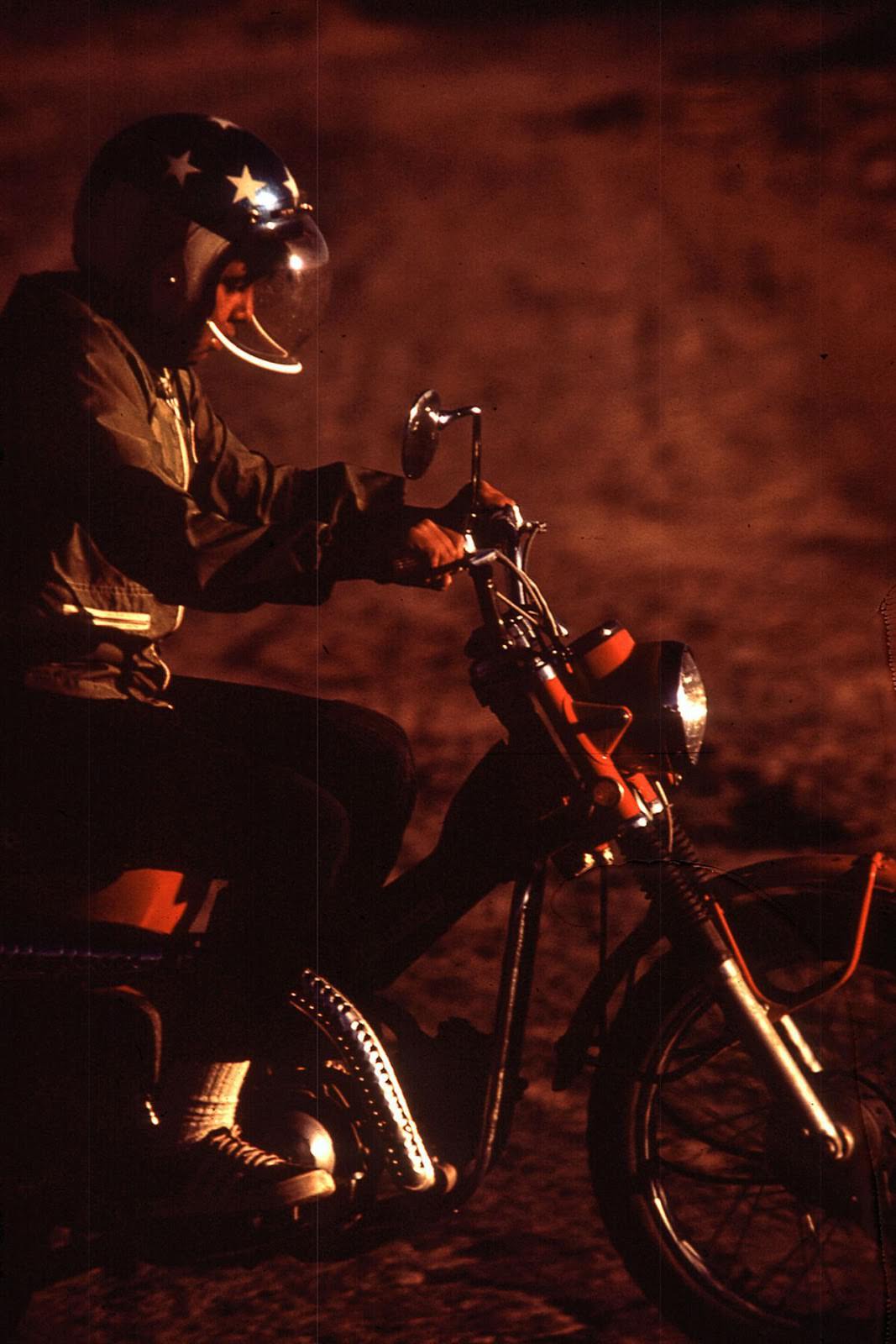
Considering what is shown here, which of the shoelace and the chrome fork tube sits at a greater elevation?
the chrome fork tube

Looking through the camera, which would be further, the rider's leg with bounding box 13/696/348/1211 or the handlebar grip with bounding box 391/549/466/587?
the rider's leg with bounding box 13/696/348/1211

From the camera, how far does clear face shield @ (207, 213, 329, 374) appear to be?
269 cm

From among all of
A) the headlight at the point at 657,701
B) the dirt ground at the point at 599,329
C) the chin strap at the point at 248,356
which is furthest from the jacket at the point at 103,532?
the dirt ground at the point at 599,329

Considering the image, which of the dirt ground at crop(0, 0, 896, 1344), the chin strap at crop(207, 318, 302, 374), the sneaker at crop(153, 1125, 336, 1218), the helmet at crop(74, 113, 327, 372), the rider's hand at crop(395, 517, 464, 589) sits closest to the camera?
the rider's hand at crop(395, 517, 464, 589)

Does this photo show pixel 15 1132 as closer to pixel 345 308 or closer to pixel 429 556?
pixel 429 556

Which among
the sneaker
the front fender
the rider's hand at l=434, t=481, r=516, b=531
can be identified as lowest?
the sneaker

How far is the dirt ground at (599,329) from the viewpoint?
16.3ft

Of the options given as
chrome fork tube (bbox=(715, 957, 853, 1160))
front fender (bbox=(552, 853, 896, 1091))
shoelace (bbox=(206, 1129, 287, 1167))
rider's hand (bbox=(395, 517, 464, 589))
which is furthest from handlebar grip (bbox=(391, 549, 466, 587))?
shoelace (bbox=(206, 1129, 287, 1167))

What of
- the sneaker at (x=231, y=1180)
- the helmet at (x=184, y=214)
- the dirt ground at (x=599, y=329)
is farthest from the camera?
the dirt ground at (x=599, y=329)

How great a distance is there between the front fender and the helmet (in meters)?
1.38

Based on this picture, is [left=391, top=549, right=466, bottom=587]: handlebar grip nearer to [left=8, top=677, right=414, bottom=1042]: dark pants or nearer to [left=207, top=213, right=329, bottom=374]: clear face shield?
[left=8, top=677, right=414, bottom=1042]: dark pants

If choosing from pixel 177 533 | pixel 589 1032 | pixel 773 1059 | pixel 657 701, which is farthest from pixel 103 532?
pixel 773 1059

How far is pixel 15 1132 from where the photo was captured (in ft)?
8.01

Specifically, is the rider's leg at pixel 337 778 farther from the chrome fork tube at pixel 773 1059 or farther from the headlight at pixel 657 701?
the chrome fork tube at pixel 773 1059
